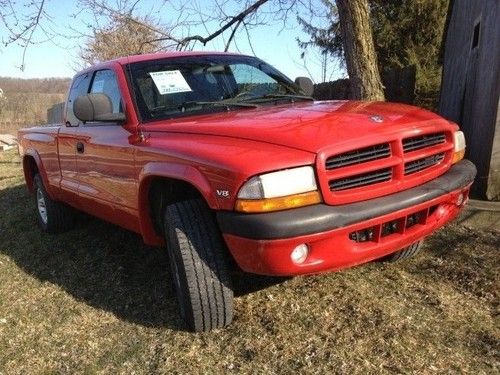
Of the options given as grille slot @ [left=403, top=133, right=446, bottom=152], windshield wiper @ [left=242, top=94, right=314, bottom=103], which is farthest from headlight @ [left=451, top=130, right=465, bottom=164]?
windshield wiper @ [left=242, top=94, right=314, bottom=103]

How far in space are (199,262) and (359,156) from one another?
3.54 ft

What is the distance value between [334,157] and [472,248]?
2.01 m

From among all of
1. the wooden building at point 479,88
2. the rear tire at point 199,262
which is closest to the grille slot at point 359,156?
the rear tire at point 199,262

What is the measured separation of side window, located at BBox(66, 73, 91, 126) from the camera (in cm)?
493

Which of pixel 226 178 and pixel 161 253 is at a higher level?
pixel 226 178

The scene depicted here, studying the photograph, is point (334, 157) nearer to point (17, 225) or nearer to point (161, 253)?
point (161, 253)

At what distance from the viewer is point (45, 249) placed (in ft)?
17.5

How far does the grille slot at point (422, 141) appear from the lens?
10.2 feet

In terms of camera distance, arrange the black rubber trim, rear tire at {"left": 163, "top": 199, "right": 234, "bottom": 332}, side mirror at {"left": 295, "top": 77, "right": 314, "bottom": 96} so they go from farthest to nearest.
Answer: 1. side mirror at {"left": 295, "top": 77, "right": 314, "bottom": 96}
2. rear tire at {"left": 163, "top": 199, "right": 234, "bottom": 332}
3. the black rubber trim

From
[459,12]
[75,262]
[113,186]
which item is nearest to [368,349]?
[113,186]

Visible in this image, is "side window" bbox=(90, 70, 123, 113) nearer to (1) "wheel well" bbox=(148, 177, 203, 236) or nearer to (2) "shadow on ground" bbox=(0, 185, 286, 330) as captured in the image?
(1) "wheel well" bbox=(148, 177, 203, 236)

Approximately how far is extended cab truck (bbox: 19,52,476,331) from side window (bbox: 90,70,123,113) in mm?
17

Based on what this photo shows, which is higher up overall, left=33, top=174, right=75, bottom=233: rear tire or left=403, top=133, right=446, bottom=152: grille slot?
left=403, top=133, right=446, bottom=152: grille slot

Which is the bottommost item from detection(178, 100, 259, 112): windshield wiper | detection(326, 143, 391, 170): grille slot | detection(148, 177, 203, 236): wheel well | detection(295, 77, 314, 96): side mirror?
detection(148, 177, 203, 236): wheel well
